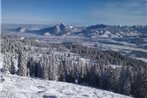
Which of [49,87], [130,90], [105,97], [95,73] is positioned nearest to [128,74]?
[130,90]

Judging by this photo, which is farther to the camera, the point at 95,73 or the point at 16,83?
the point at 95,73

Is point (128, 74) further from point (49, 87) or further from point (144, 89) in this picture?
point (49, 87)

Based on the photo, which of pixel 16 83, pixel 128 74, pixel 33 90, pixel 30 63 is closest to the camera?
pixel 33 90

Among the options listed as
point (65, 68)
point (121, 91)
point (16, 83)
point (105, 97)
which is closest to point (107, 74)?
point (121, 91)

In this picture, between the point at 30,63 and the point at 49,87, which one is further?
the point at 30,63

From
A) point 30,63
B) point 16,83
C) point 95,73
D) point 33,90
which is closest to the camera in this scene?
point 33,90

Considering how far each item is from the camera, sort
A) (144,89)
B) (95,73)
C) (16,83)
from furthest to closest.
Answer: (95,73) < (144,89) < (16,83)

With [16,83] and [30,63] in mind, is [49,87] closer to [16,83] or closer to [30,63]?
[16,83]

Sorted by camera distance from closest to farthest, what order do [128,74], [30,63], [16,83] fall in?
1. [16,83]
2. [128,74]
3. [30,63]
